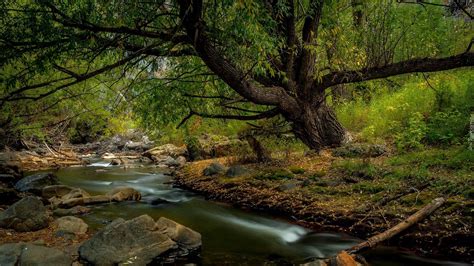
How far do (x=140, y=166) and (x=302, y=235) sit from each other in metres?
13.8

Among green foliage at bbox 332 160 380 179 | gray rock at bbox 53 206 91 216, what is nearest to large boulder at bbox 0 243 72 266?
gray rock at bbox 53 206 91 216

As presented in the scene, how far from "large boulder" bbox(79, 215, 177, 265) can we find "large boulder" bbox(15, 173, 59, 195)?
612 cm

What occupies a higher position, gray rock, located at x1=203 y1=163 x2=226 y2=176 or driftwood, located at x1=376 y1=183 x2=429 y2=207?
gray rock, located at x1=203 y1=163 x2=226 y2=176

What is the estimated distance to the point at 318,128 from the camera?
10.2 m

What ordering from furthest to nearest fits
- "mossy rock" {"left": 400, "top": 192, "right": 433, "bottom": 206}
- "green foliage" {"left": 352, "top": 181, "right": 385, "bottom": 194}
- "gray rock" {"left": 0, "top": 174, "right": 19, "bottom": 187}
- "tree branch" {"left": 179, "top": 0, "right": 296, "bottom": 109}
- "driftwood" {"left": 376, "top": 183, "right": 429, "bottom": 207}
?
"gray rock" {"left": 0, "top": 174, "right": 19, "bottom": 187}
"green foliage" {"left": 352, "top": 181, "right": 385, "bottom": 194}
"driftwood" {"left": 376, "top": 183, "right": 429, "bottom": 207}
"mossy rock" {"left": 400, "top": 192, "right": 433, "bottom": 206}
"tree branch" {"left": 179, "top": 0, "right": 296, "bottom": 109}

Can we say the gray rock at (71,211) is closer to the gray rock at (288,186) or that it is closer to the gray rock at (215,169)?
the gray rock at (215,169)

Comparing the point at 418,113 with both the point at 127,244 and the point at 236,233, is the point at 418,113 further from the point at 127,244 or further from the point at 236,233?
the point at 127,244

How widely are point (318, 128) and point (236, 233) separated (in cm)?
449

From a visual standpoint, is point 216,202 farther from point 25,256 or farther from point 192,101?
point 25,256

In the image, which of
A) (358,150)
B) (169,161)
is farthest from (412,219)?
→ (169,161)

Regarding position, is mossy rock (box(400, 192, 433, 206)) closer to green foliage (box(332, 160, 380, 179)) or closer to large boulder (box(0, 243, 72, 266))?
green foliage (box(332, 160, 380, 179))

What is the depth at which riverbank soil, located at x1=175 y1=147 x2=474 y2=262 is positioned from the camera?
523 cm

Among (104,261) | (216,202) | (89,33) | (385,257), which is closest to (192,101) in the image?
(216,202)

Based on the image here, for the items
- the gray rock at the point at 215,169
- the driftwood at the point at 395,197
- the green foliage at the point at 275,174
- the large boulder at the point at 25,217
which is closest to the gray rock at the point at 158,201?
the gray rock at the point at 215,169
